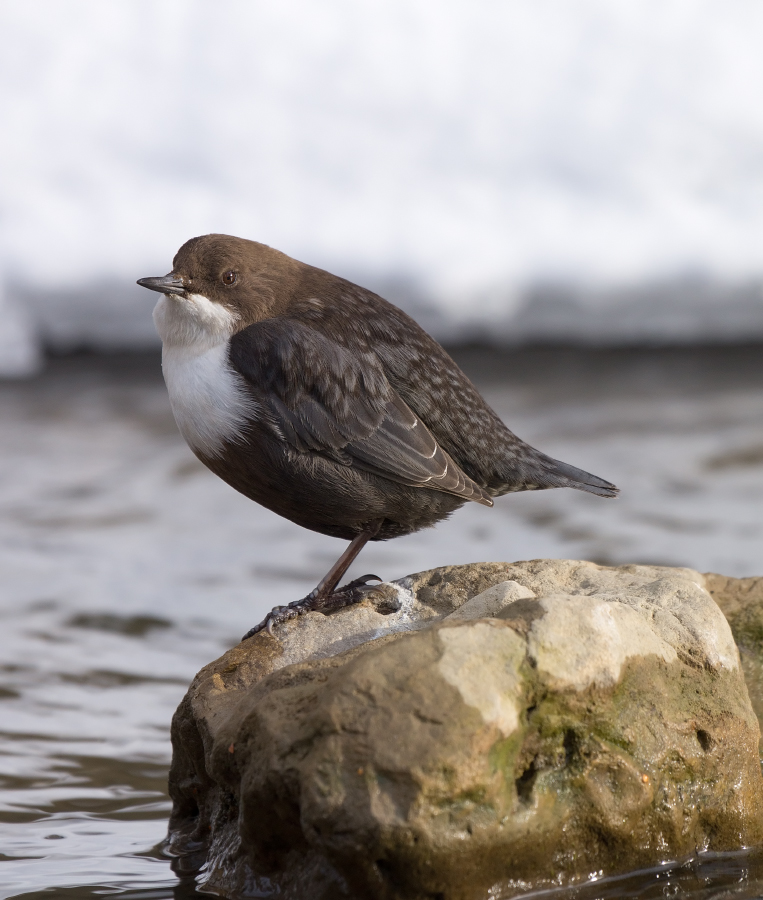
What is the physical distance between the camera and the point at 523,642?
101 inches

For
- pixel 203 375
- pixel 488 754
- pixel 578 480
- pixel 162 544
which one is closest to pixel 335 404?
pixel 203 375

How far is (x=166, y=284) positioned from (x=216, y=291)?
6.9 inches

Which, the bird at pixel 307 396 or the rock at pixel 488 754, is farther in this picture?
the bird at pixel 307 396

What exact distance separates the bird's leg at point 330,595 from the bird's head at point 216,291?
837mm

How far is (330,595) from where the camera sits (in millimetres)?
3670

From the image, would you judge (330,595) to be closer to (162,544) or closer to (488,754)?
(488,754)

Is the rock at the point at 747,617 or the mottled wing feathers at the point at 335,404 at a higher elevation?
the mottled wing feathers at the point at 335,404

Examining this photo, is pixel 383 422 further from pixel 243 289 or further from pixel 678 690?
pixel 678 690

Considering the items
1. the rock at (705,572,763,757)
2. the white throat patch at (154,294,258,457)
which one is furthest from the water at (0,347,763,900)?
the white throat patch at (154,294,258,457)

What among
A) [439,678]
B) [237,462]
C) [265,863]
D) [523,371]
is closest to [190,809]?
[265,863]

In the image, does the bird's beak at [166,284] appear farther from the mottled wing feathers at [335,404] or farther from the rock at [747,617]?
the rock at [747,617]

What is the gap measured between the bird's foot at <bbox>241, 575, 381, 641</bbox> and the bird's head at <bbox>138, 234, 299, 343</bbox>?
912mm

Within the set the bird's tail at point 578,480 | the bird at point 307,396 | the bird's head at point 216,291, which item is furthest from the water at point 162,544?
the bird's head at point 216,291

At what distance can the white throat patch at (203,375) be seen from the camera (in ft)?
11.4
